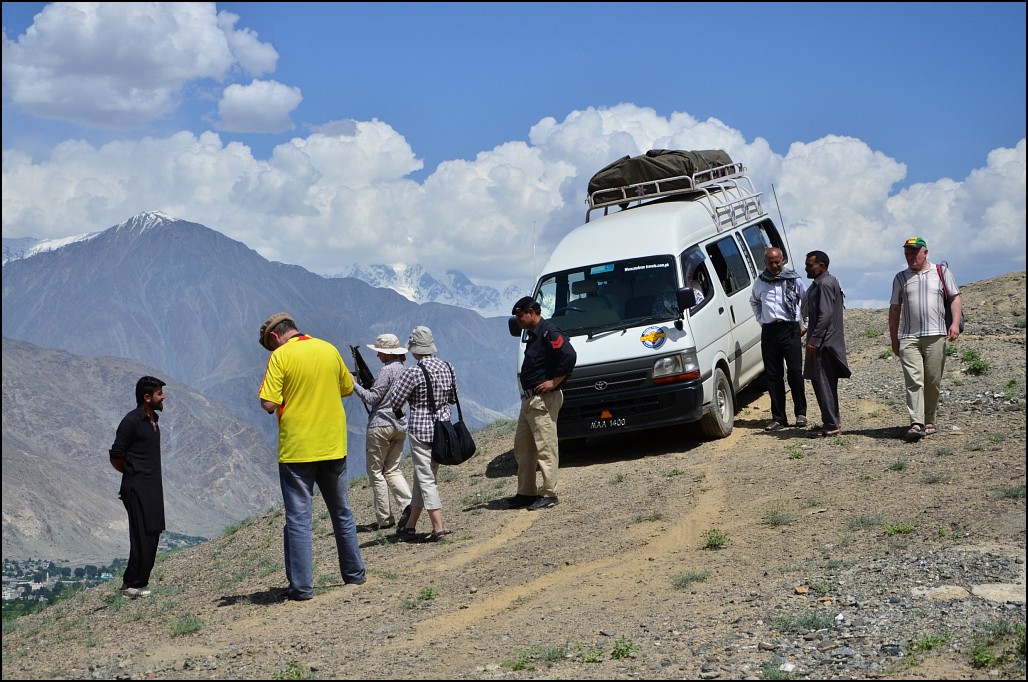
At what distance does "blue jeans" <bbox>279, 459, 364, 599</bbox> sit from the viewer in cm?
889

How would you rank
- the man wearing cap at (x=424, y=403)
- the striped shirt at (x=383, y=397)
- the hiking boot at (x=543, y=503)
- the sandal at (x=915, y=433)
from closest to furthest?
the man wearing cap at (x=424, y=403) < the striped shirt at (x=383, y=397) < the hiking boot at (x=543, y=503) < the sandal at (x=915, y=433)

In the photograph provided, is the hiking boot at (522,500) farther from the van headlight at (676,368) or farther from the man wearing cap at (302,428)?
the man wearing cap at (302,428)

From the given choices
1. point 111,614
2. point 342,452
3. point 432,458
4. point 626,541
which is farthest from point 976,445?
point 111,614

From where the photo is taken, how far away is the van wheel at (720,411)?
45.2 ft

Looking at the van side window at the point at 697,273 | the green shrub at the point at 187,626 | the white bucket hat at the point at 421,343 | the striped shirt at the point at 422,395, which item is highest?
the van side window at the point at 697,273

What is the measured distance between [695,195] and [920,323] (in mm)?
5499

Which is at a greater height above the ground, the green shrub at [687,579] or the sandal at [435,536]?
the sandal at [435,536]

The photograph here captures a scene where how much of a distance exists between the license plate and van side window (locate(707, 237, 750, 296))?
8.75ft

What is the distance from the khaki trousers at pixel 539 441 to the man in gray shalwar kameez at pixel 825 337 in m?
3.32

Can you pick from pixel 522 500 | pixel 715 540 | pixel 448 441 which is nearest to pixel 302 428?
pixel 448 441

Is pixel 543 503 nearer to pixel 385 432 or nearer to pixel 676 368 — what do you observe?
pixel 385 432

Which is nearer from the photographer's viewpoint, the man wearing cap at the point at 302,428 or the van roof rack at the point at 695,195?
the man wearing cap at the point at 302,428

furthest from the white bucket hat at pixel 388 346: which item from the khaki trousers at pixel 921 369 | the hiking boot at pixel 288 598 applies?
the khaki trousers at pixel 921 369

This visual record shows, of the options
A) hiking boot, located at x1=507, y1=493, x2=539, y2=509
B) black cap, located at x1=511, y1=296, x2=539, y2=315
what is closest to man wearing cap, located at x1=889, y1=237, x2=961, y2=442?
black cap, located at x1=511, y1=296, x2=539, y2=315
